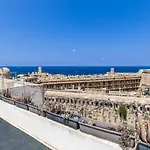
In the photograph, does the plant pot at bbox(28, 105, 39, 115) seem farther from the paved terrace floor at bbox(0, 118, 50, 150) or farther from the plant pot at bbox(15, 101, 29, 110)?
the paved terrace floor at bbox(0, 118, 50, 150)

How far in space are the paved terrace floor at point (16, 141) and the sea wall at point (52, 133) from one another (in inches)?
10.8

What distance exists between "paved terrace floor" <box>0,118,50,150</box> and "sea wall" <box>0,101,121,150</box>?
275 mm

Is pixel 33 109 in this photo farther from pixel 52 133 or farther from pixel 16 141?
pixel 52 133

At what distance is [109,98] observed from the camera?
34031 millimetres

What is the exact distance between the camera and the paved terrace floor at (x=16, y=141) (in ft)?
38.5

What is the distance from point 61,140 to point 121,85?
53.5 meters

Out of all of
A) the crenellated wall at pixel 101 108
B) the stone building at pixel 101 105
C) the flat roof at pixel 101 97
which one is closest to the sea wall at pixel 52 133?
the stone building at pixel 101 105

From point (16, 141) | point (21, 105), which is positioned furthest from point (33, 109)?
point (16, 141)

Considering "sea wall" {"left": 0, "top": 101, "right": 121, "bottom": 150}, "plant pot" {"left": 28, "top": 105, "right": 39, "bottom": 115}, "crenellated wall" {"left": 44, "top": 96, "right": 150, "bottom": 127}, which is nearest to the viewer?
"sea wall" {"left": 0, "top": 101, "right": 121, "bottom": 150}

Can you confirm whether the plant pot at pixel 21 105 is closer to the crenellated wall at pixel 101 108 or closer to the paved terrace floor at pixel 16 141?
the paved terrace floor at pixel 16 141

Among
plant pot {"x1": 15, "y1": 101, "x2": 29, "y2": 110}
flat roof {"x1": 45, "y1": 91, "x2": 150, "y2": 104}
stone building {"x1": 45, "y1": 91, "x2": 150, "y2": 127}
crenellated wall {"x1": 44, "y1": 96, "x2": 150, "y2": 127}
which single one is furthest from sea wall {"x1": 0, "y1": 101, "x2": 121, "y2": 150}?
flat roof {"x1": 45, "y1": 91, "x2": 150, "y2": 104}

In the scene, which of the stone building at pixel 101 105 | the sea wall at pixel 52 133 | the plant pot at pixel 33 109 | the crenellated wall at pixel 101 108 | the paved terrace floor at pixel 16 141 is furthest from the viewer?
the crenellated wall at pixel 101 108

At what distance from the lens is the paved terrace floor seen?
11734 millimetres

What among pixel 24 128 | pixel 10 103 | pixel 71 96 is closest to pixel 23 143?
pixel 24 128
